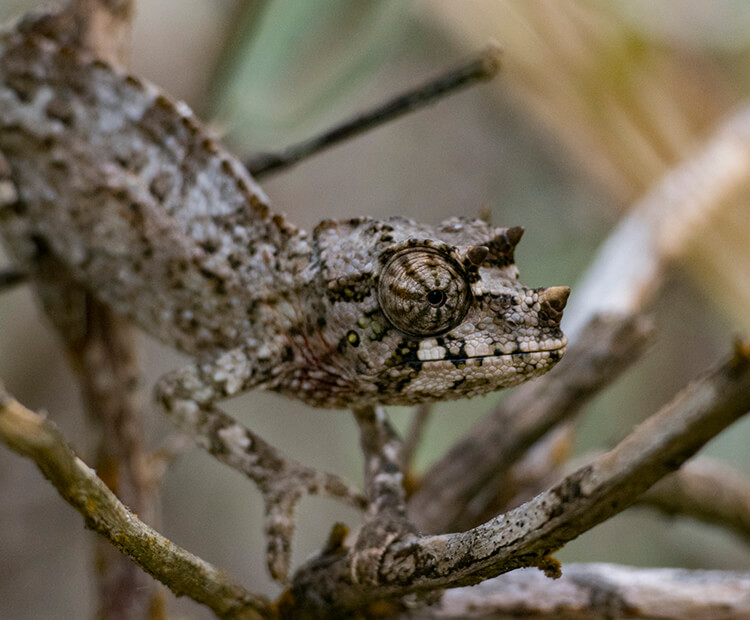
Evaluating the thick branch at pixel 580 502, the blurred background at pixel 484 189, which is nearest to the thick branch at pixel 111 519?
the thick branch at pixel 580 502

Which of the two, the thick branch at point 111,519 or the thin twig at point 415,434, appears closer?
the thick branch at point 111,519

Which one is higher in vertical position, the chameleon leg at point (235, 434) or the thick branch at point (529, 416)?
the thick branch at point (529, 416)

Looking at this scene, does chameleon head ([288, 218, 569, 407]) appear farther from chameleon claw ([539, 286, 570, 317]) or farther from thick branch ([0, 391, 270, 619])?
thick branch ([0, 391, 270, 619])

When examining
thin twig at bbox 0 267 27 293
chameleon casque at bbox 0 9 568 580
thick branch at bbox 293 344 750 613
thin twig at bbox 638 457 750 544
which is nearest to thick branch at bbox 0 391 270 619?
thick branch at bbox 293 344 750 613

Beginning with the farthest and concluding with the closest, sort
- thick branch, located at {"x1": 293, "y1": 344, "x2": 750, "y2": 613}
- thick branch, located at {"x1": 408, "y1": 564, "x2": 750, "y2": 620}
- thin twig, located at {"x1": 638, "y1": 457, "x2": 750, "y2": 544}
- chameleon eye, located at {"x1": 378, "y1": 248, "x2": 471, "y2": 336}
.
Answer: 1. thin twig, located at {"x1": 638, "y1": 457, "x2": 750, "y2": 544}
2. thick branch, located at {"x1": 408, "y1": 564, "x2": 750, "y2": 620}
3. chameleon eye, located at {"x1": 378, "y1": 248, "x2": 471, "y2": 336}
4. thick branch, located at {"x1": 293, "y1": 344, "x2": 750, "y2": 613}

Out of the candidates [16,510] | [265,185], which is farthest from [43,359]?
[265,185]

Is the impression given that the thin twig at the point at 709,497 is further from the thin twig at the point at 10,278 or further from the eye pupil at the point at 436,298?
the thin twig at the point at 10,278

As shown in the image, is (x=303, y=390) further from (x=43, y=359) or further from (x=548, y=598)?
(x=43, y=359)
